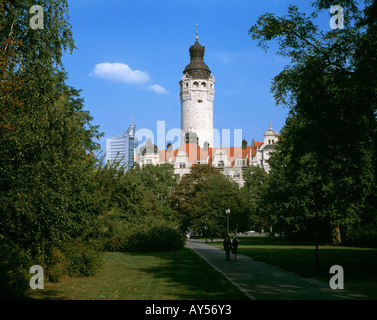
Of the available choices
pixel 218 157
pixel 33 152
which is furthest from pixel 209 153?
pixel 33 152

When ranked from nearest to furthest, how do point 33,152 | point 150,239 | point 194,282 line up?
1. point 33,152
2. point 194,282
3. point 150,239

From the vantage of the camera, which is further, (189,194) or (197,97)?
(197,97)

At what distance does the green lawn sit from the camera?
44.3 ft

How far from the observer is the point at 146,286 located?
51.6 ft

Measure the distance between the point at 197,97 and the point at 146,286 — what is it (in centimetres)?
10932

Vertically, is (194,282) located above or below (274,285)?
below

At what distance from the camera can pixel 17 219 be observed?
13.5 metres

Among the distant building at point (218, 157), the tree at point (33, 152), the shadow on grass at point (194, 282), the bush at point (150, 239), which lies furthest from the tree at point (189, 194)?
the tree at point (33, 152)

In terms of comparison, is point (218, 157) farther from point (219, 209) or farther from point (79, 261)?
point (79, 261)

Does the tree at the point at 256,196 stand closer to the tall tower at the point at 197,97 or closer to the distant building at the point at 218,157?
the distant building at the point at 218,157

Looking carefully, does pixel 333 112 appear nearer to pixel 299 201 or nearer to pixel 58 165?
pixel 58 165

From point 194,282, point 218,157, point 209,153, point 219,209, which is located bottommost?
point 194,282

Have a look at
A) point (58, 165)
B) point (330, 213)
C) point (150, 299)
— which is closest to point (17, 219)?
point (58, 165)
